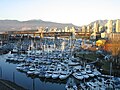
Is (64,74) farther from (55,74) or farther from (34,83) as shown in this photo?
(34,83)

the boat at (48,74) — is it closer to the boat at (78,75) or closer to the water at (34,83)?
the water at (34,83)

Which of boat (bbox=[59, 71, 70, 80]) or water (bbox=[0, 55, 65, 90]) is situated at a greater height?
boat (bbox=[59, 71, 70, 80])

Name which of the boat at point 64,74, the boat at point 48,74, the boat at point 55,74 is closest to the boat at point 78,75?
the boat at point 64,74

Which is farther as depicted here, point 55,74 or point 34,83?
point 55,74

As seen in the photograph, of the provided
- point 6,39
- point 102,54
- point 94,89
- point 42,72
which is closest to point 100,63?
point 102,54

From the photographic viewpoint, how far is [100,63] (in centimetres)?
2550

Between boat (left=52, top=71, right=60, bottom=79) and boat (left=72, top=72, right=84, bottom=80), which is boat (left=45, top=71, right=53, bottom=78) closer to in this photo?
boat (left=52, top=71, right=60, bottom=79)

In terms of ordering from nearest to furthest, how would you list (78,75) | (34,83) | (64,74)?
(34,83), (78,75), (64,74)

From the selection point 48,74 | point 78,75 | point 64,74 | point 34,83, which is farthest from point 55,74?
point 34,83

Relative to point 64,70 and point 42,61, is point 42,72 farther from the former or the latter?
point 42,61

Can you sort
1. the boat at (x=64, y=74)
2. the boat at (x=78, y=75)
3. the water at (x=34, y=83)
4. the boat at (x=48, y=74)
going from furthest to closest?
the boat at (x=48, y=74), the boat at (x=64, y=74), the boat at (x=78, y=75), the water at (x=34, y=83)

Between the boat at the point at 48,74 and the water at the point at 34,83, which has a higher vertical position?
the boat at the point at 48,74

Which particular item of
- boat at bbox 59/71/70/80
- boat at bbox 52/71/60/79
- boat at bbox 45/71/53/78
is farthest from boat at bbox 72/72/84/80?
boat at bbox 45/71/53/78

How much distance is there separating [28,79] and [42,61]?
6.87 meters
